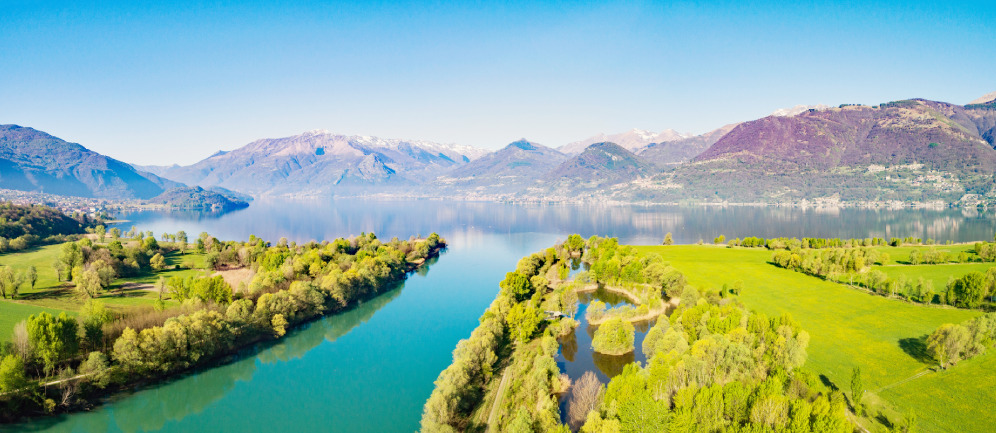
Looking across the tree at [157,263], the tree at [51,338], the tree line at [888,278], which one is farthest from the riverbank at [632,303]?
the tree at [157,263]

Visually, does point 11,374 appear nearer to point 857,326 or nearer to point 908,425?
point 908,425

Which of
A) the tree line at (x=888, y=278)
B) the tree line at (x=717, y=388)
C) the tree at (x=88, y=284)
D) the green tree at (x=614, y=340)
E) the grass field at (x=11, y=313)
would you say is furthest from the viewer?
the tree at (x=88, y=284)

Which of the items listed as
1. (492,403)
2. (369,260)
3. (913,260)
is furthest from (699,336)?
(913,260)

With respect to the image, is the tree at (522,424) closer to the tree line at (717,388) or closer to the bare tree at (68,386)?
the tree line at (717,388)

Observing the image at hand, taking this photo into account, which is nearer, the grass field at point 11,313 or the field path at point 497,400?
the field path at point 497,400

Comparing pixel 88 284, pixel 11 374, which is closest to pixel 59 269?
pixel 88 284

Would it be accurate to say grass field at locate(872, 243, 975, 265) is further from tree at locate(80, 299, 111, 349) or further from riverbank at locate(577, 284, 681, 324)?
tree at locate(80, 299, 111, 349)
